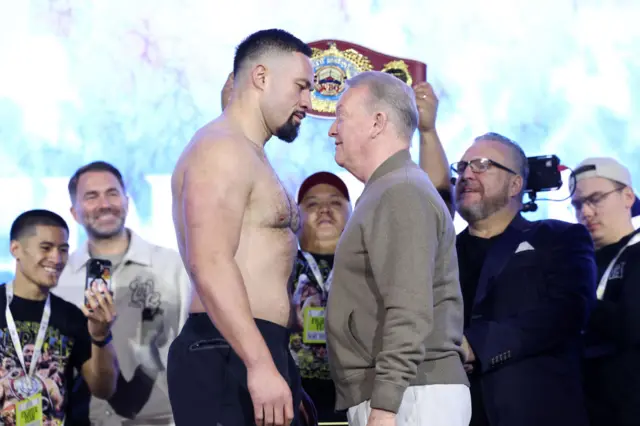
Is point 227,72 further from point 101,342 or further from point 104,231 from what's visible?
point 101,342

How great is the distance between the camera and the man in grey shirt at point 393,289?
5.56 feet

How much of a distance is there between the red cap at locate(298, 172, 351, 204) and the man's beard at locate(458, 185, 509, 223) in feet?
2.11

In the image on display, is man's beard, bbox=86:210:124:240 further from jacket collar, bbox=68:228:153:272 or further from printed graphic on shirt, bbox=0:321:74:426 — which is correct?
printed graphic on shirt, bbox=0:321:74:426

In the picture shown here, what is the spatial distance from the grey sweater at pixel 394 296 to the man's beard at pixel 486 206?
105cm

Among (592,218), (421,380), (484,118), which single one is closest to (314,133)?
(484,118)

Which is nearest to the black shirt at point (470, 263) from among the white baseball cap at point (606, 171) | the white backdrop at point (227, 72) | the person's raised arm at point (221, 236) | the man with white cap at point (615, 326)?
the man with white cap at point (615, 326)

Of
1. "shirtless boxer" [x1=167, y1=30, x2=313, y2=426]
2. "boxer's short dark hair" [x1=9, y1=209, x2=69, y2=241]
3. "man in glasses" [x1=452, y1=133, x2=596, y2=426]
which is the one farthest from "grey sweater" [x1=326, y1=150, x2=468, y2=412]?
"boxer's short dark hair" [x1=9, y1=209, x2=69, y2=241]

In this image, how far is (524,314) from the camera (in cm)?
265

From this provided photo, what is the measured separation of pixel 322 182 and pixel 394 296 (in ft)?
5.71

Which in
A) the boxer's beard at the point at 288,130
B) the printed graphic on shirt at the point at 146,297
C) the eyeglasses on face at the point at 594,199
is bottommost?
the printed graphic on shirt at the point at 146,297

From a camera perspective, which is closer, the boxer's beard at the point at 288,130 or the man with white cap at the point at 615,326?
the boxer's beard at the point at 288,130

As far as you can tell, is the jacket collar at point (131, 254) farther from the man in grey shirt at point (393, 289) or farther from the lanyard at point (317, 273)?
the man in grey shirt at point (393, 289)

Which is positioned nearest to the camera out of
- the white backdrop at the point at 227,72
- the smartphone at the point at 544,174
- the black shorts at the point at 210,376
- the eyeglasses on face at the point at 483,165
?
the black shorts at the point at 210,376

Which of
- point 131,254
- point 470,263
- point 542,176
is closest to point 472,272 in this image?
point 470,263
